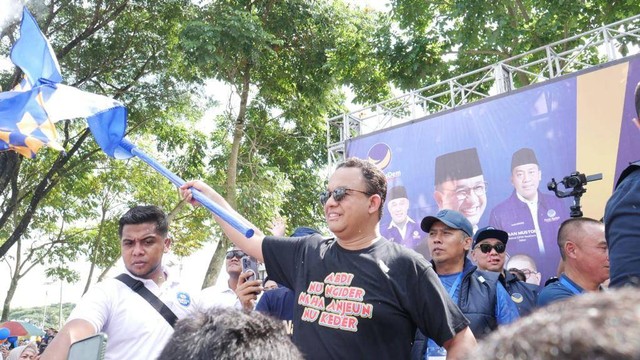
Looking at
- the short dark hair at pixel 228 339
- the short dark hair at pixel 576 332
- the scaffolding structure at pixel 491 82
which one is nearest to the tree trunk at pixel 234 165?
the scaffolding structure at pixel 491 82

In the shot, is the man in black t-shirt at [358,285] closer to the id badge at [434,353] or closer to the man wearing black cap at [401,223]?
the id badge at [434,353]

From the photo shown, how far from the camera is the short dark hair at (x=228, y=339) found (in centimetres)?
98

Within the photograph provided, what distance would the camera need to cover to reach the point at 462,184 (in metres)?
7.89

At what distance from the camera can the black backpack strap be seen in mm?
2734

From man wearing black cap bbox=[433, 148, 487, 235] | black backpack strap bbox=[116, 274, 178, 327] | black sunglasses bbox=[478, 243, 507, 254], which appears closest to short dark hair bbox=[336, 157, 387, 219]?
black backpack strap bbox=[116, 274, 178, 327]

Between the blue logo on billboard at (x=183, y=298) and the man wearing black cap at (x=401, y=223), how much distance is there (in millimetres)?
5710

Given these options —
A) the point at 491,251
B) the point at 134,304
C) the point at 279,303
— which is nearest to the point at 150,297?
the point at 134,304

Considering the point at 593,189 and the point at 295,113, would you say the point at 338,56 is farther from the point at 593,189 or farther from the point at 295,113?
the point at 593,189

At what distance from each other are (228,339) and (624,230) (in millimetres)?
1193

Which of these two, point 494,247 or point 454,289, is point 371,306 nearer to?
point 454,289

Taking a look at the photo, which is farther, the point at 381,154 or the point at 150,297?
the point at 381,154

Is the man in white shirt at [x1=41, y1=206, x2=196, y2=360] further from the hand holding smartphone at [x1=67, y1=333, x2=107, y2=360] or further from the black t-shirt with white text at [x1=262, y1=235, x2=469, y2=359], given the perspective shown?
the hand holding smartphone at [x1=67, y1=333, x2=107, y2=360]

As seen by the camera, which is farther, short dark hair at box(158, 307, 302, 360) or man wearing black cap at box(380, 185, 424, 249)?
man wearing black cap at box(380, 185, 424, 249)

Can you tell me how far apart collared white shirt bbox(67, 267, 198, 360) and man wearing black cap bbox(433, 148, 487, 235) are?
18.5 feet
